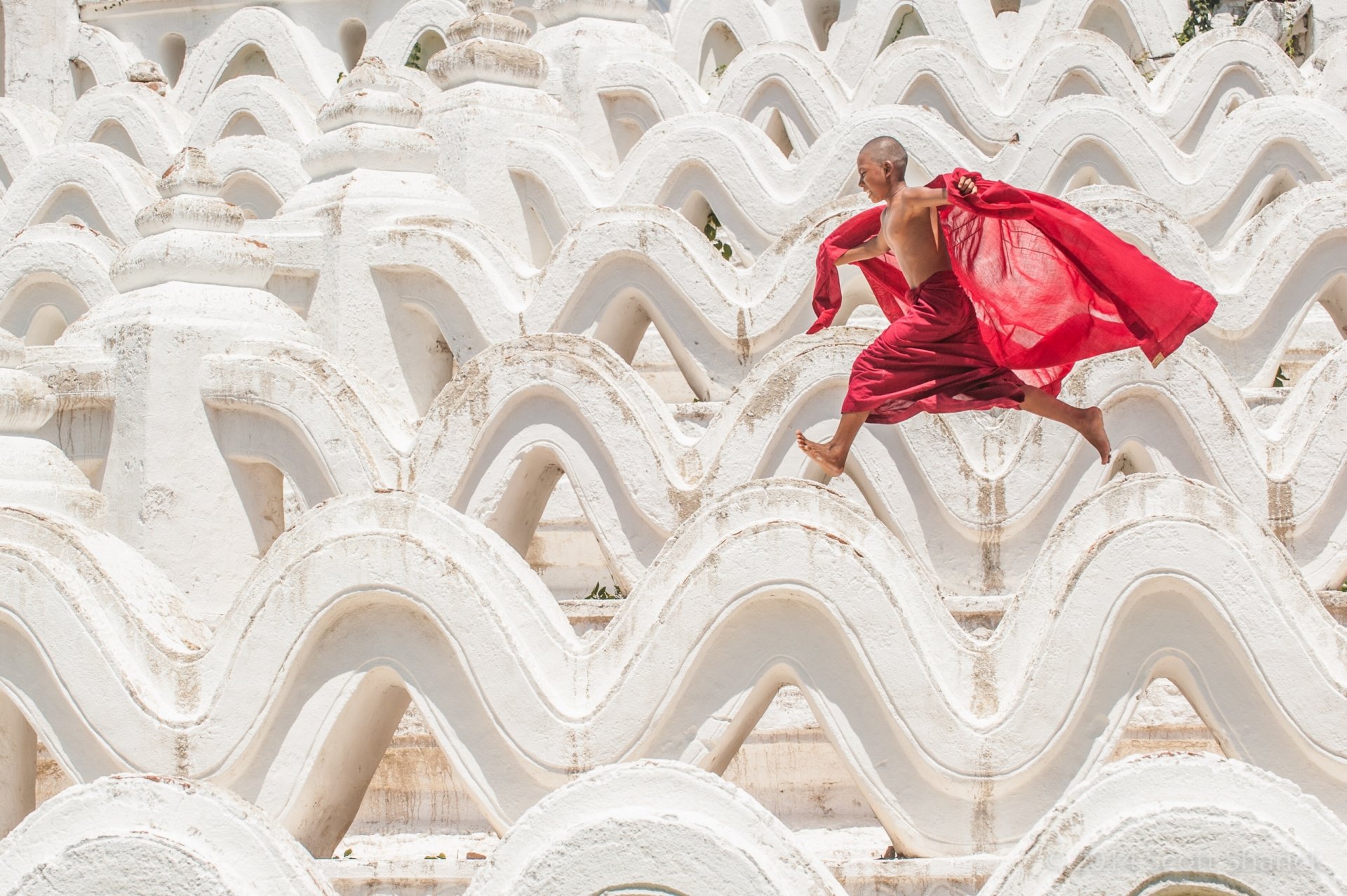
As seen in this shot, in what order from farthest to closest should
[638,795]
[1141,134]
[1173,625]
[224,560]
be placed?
1. [1141,134]
2. [224,560]
3. [1173,625]
4. [638,795]

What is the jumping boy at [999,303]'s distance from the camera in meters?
4.90

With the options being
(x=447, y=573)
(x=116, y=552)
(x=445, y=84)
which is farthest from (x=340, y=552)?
(x=445, y=84)

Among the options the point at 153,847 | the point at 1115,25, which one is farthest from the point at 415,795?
the point at 1115,25

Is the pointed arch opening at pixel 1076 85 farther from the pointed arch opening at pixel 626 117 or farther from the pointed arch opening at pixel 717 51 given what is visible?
the pointed arch opening at pixel 717 51

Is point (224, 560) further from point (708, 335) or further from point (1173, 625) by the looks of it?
point (1173, 625)

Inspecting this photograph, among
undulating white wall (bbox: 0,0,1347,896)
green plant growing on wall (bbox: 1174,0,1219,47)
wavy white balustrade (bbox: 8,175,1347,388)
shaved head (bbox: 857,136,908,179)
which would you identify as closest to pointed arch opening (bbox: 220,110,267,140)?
undulating white wall (bbox: 0,0,1347,896)

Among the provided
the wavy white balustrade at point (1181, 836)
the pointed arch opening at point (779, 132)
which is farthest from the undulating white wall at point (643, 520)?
the pointed arch opening at point (779, 132)

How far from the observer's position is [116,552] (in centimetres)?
512

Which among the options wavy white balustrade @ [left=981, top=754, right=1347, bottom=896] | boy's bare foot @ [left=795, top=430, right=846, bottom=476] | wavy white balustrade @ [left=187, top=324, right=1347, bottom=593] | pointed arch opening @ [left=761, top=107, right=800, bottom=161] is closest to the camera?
wavy white balustrade @ [left=981, top=754, right=1347, bottom=896]

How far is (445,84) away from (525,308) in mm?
2185

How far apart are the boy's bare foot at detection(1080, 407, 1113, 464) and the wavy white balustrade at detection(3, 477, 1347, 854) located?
0.66m

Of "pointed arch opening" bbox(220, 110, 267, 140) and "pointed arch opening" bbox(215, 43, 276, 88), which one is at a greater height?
"pointed arch opening" bbox(215, 43, 276, 88)

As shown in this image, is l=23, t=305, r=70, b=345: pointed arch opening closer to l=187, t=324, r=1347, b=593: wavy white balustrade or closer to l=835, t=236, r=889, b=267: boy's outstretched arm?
l=187, t=324, r=1347, b=593: wavy white balustrade

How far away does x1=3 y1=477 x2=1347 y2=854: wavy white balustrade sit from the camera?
4.24m
